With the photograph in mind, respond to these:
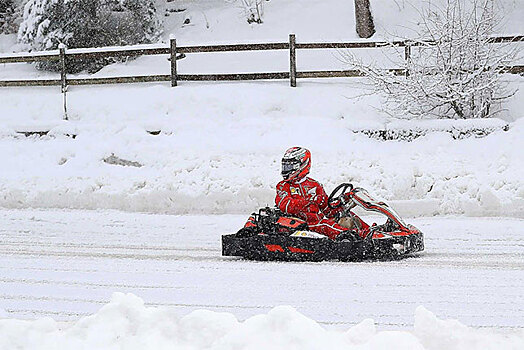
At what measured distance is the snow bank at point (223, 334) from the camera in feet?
16.5

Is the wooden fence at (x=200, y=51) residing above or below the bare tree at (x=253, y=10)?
below

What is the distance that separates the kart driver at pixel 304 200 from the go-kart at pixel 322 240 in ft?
0.35

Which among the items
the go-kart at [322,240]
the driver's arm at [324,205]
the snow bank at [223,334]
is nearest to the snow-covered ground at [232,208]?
the snow bank at [223,334]

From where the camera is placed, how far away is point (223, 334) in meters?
5.27

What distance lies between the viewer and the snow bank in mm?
5043

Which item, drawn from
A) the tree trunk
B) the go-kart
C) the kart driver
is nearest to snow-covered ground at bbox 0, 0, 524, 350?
the go-kart

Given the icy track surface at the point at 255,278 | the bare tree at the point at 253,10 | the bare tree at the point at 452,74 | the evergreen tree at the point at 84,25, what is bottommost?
the icy track surface at the point at 255,278

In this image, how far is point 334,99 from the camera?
61.3 ft

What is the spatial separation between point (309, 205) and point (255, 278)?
5.12 feet

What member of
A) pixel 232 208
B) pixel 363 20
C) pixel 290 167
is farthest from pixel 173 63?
pixel 290 167

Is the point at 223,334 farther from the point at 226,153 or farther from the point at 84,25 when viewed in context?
the point at 84,25

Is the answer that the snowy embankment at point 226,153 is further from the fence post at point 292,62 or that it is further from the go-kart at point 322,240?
the go-kart at point 322,240

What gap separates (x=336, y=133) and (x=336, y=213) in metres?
7.15

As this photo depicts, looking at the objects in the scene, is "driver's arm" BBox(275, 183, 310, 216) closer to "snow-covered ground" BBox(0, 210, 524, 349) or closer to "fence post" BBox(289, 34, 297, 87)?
"snow-covered ground" BBox(0, 210, 524, 349)
